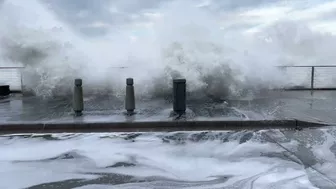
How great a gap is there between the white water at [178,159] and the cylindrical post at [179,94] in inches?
66.7

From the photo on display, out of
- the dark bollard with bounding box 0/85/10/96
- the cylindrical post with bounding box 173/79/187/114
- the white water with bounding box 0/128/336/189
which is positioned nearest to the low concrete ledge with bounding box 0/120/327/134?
the white water with bounding box 0/128/336/189

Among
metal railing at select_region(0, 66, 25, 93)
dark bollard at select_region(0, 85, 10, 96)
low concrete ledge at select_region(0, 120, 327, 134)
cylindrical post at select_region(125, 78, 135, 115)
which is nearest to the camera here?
low concrete ledge at select_region(0, 120, 327, 134)

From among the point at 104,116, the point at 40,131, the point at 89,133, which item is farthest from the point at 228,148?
the point at 40,131

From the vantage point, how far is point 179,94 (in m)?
9.45

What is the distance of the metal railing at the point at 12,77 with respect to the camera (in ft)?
57.1

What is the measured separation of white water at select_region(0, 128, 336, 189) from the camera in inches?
195

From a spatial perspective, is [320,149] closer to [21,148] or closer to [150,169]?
[150,169]

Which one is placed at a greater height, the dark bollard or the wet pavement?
the dark bollard

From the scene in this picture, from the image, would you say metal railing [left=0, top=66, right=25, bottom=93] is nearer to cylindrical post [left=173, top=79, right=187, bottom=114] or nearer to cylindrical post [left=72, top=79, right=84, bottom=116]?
cylindrical post [left=72, top=79, right=84, bottom=116]

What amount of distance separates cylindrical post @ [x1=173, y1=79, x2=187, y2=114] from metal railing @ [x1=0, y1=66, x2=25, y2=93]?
10.7 meters

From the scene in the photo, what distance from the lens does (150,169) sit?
5527 millimetres

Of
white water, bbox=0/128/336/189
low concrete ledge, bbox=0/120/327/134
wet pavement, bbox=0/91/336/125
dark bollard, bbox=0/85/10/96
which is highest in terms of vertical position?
dark bollard, bbox=0/85/10/96

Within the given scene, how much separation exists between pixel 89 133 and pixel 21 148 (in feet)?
5.34

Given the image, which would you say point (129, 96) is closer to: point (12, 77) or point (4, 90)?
point (4, 90)
